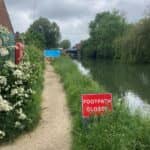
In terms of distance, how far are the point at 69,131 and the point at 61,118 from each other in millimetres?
1589

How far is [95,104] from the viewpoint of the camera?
8.50m

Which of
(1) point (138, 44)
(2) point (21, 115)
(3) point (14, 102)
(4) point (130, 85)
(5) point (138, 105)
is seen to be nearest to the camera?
(2) point (21, 115)

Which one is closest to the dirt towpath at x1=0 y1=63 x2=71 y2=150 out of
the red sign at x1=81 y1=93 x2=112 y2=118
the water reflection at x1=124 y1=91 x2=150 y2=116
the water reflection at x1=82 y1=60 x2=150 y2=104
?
the red sign at x1=81 y1=93 x2=112 y2=118

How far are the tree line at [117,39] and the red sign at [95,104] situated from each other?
3901 cm

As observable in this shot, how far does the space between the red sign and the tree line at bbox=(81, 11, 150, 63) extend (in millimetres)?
39012

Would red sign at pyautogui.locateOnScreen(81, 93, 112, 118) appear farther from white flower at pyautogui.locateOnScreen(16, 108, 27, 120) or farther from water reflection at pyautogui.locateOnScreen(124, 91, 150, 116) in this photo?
water reflection at pyautogui.locateOnScreen(124, 91, 150, 116)

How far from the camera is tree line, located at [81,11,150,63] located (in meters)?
47.7

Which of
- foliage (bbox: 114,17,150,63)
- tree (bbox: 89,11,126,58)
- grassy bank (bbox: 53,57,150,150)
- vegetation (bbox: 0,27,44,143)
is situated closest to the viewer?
grassy bank (bbox: 53,57,150,150)

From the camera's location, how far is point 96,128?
8117 mm

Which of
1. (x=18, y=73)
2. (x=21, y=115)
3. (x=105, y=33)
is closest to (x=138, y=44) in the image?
(x=105, y=33)

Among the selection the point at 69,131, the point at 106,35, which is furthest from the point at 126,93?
the point at 106,35

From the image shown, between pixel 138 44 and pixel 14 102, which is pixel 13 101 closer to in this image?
pixel 14 102

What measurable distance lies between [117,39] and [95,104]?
49893mm

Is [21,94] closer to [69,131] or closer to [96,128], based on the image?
→ [69,131]
